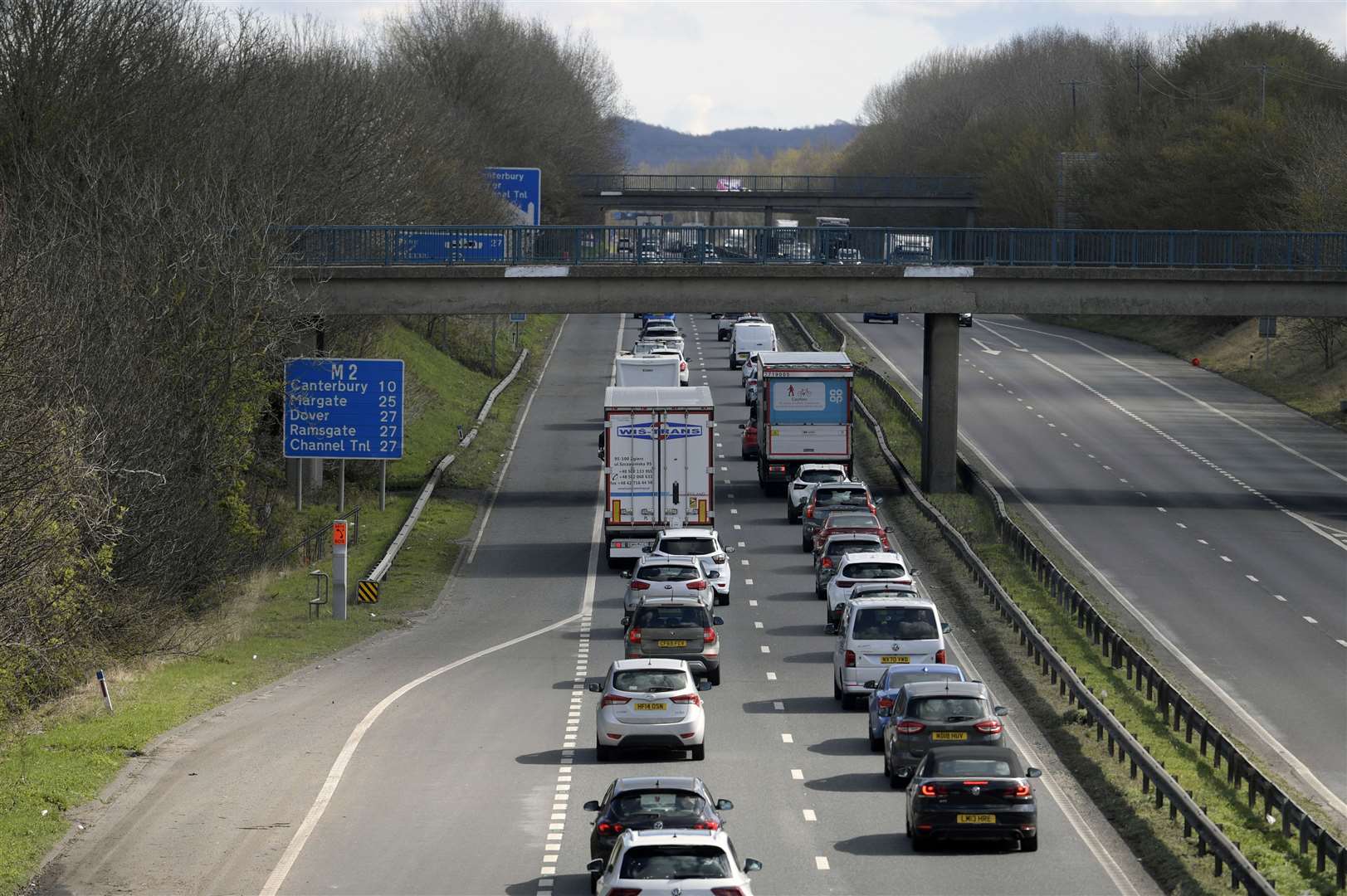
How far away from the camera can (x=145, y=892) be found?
20844mm

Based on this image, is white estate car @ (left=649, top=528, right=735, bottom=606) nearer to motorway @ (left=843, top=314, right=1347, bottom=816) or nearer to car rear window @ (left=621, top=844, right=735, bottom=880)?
motorway @ (left=843, top=314, right=1347, bottom=816)

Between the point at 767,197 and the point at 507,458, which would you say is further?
the point at 767,197

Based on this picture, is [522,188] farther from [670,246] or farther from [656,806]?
[656,806]

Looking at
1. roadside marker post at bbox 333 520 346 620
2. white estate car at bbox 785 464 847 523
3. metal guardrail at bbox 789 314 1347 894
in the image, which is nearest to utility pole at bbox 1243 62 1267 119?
metal guardrail at bbox 789 314 1347 894

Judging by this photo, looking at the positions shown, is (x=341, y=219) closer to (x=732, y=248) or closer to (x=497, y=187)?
(x=732, y=248)

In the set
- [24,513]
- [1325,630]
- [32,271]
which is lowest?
[1325,630]

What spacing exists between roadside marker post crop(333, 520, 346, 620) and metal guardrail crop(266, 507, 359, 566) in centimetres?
835

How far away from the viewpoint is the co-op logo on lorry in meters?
46.2

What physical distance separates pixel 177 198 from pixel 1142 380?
2038 inches

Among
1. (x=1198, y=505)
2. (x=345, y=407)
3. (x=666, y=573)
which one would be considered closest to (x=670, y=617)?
(x=666, y=573)

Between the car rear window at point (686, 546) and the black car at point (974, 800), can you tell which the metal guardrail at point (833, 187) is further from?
the black car at point (974, 800)

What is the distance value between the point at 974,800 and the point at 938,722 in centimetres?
338

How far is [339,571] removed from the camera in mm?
41250

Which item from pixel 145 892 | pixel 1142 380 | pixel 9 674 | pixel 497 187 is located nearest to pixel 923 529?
pixel 9 674
